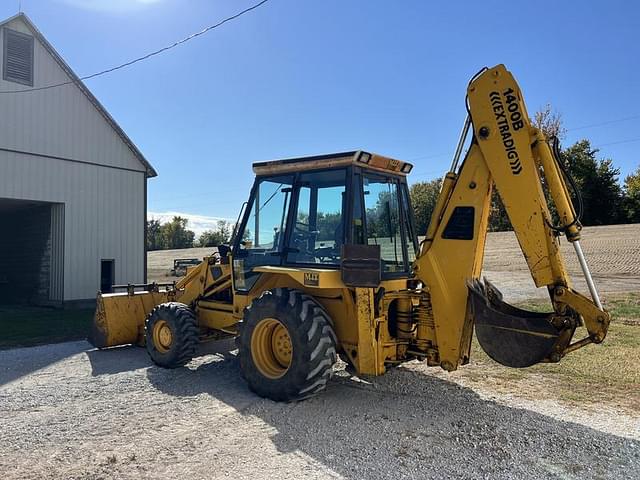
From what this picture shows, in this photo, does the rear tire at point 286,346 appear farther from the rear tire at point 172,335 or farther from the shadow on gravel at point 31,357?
the shadow on gravel at point 31,357

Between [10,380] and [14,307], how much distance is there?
11688 mm

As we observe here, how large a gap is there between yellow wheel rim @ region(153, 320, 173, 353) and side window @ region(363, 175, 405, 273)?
3174 millimetres

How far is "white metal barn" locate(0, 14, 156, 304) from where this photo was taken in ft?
48.9

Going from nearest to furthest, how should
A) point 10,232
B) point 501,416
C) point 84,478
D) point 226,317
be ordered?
point 84,478
point 501,416
point 226,317
point 10,232

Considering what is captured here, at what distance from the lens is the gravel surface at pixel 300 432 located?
4.04 metres

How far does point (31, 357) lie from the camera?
831 centimetres

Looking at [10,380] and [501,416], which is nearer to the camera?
[501,416]

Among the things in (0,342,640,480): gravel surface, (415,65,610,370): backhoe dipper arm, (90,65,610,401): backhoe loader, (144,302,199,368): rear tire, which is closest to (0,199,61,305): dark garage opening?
(144,302,199,368): rear tire

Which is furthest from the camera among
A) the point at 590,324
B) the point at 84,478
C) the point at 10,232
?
the point at 10,232

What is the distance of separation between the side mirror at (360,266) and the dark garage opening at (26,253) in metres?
13.2

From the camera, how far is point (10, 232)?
1906 cm

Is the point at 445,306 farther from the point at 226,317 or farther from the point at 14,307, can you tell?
the point at 14,307

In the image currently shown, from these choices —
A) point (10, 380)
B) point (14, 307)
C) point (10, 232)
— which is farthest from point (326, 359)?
point (10, 232)

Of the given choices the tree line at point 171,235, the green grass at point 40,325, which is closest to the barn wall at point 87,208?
the green grass at point 40,325
